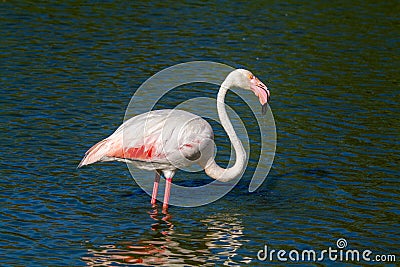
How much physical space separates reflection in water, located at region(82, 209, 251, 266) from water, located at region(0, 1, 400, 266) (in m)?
0.02

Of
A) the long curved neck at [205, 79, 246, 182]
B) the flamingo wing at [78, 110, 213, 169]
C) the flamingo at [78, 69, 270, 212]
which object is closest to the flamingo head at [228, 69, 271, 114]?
the flamingo at [78, 69, 270, 212]

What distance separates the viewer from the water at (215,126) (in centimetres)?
888

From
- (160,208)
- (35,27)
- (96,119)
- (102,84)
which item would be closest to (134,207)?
(160,208)

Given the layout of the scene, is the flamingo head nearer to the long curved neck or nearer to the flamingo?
the flamingo

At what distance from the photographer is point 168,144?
31.4 ft

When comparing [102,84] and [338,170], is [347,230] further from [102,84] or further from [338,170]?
[102,84]

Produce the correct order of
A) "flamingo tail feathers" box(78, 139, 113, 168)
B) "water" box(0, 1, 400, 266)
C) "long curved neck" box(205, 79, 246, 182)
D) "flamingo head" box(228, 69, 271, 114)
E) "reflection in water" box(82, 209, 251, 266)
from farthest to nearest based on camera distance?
"flamingo head" box(228, 69, 271, 114) < "long curved neck" box(205, 79, 246, 182) < "flamingo tail feathers" box(78, 139, 113, 168) < "water" box(0, 1, 400, 266) < "reflection in water" box(82, 209, 251, 266)

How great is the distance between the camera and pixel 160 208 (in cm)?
977

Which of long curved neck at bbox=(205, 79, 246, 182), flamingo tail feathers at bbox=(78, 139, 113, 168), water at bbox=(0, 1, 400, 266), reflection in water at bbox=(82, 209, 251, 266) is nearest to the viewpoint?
reflection in water at bbox=(82, 209, 251, 266)

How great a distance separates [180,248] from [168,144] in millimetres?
1315

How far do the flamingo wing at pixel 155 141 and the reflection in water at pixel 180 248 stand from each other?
26.2 inches

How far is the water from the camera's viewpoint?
8.88m

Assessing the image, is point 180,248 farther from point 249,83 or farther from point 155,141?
point 249,83

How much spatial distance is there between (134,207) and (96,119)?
3.18 m
